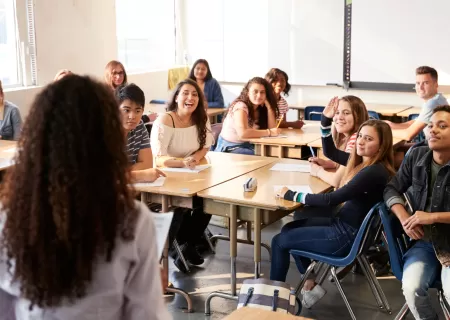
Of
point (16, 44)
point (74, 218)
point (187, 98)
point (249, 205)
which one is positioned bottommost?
point (249, 205)

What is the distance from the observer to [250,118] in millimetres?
Result: 5637

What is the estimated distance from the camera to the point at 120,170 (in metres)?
1.34

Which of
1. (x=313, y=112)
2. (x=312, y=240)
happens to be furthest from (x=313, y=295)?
(x=313, y=112)

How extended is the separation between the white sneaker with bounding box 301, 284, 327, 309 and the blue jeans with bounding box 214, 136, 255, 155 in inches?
75.9

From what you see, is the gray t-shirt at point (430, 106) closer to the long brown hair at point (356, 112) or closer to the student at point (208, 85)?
the long brown hair at point (356, 112)

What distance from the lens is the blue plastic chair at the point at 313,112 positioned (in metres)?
6.90

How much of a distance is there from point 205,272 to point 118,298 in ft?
10.1

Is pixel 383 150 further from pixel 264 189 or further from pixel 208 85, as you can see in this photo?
pixel 208 85

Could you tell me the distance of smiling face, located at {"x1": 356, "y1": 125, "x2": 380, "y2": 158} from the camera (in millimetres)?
3486

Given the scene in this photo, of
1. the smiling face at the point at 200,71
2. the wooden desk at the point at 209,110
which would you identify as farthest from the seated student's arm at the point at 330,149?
the smiling face at the point at 200,71

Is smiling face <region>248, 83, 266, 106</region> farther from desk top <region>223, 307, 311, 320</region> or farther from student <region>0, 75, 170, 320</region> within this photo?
student <region>0, 75, 170, 320</region>

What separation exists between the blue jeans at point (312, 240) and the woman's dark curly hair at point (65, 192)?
2268 millimetres

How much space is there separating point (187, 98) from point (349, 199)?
1.51m

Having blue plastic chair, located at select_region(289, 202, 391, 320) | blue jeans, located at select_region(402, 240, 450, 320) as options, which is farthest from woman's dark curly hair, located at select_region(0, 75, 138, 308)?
blue plastic chair, located at select_region(289, 202, 391, 320)
